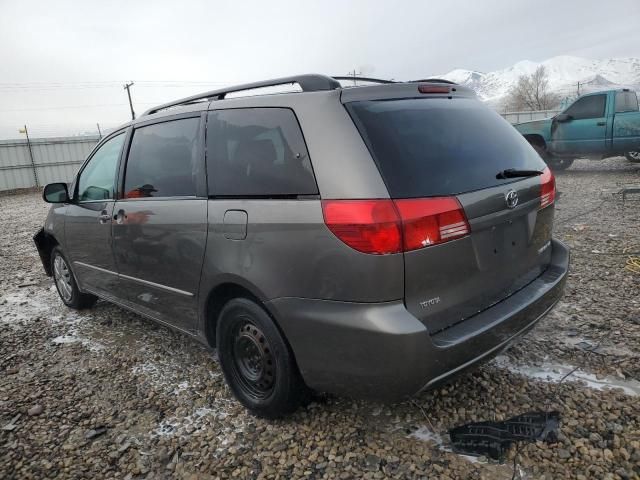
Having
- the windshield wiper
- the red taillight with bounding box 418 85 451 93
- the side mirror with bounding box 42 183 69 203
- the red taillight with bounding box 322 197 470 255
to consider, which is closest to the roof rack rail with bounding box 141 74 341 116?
the red taillight with bounding box 418 85 451 93

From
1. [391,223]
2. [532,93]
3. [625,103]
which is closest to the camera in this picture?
[391,223]

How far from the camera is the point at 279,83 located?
238cm

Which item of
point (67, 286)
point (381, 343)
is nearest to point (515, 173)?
point (381, 343)

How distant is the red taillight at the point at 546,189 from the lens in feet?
8.08

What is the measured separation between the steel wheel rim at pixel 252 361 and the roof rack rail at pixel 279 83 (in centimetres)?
127

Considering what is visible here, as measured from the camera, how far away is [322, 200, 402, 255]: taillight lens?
70.7 inches

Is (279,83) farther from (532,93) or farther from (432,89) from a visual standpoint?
(532,93)

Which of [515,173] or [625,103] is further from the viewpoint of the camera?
[625,103]

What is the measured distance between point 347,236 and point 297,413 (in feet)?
3.93

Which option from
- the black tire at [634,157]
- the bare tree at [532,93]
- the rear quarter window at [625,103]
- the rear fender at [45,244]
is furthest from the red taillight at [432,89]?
the bare tree at [532,93]

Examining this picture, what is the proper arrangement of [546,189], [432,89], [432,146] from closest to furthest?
[432,146], [432,89], [546,189]

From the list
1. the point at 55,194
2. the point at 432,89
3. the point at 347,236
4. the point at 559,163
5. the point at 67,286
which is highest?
the point at 432,89

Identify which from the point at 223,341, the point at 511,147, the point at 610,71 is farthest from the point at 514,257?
the point at 610,71

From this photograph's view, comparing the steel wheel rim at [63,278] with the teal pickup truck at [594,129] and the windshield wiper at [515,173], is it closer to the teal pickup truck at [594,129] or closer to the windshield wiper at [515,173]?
the windshield wiper at [515,173]
